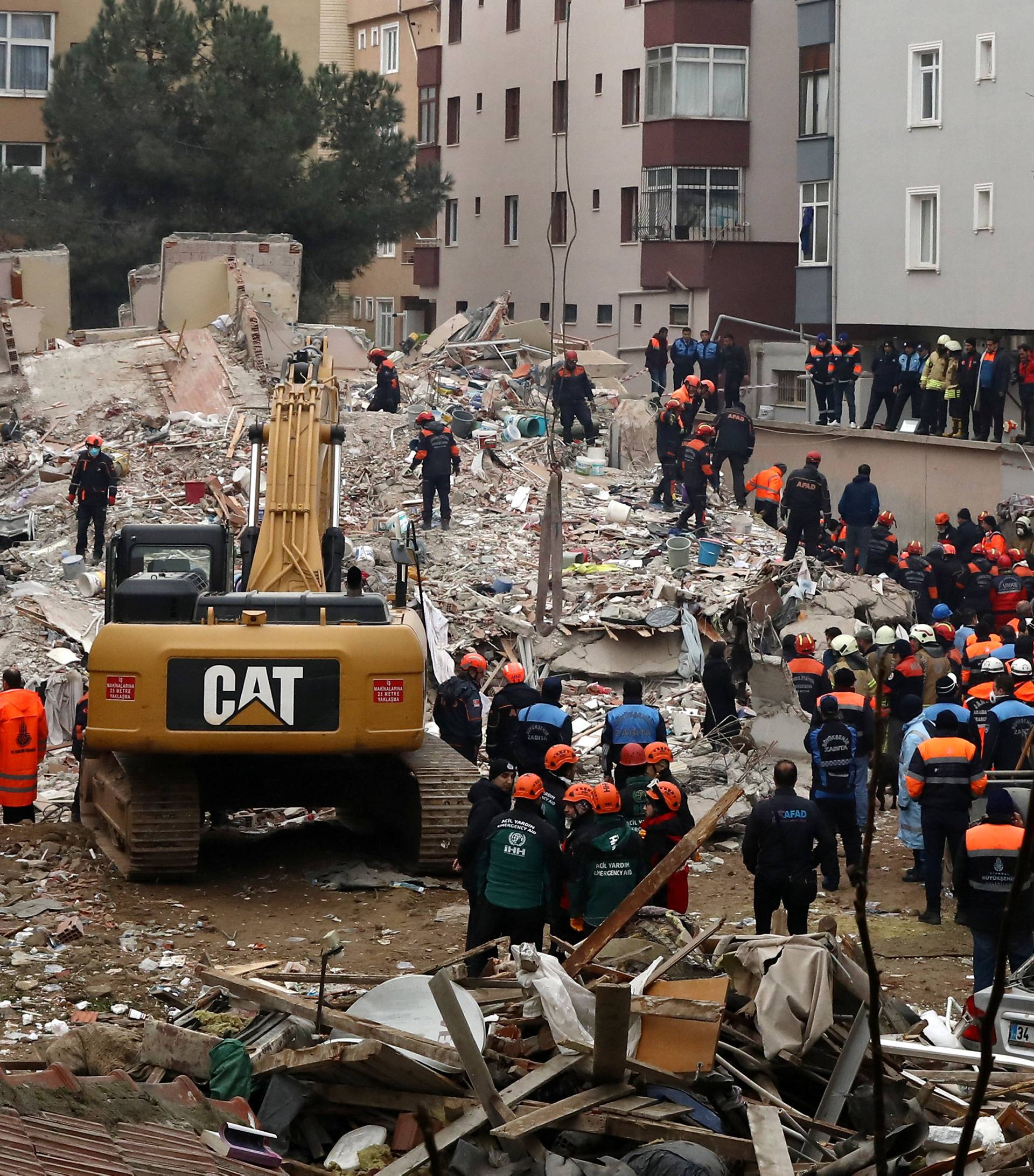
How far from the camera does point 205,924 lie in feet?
37.9

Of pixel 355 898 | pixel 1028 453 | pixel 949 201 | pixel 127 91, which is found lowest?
pixel 355 898

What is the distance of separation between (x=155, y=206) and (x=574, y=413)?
1870 cm

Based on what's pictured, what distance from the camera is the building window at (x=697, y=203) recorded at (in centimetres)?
3991

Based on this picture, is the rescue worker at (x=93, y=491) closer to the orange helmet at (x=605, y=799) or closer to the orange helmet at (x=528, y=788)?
the orange helmet at (x=528, y=788)

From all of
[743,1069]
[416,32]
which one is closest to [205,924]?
[743,1069]

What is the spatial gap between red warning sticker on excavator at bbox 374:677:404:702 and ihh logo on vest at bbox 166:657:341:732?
269mm

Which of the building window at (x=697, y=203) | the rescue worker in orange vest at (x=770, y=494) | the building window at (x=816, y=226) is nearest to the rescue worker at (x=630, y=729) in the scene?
the rescue worker in orange vest at (x=770, y=494)

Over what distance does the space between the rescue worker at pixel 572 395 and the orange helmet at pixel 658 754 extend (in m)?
16.1

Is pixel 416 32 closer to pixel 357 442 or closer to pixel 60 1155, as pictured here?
pixel 357 442

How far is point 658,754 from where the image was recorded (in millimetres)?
10727

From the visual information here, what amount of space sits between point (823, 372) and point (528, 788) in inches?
781

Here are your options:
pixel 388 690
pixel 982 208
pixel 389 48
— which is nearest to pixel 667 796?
pixel 388 690

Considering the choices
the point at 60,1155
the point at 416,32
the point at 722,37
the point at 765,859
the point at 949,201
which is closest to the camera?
the point at 60,1155

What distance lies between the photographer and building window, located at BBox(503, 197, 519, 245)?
48.6m
